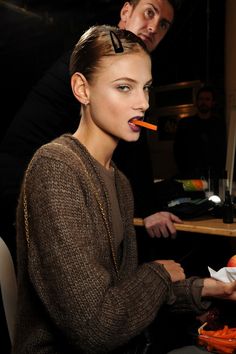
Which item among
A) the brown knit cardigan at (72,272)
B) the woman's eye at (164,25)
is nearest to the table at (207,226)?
the brown knit cardigan at (72,272)

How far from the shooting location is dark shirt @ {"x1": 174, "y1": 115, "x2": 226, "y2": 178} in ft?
13.6

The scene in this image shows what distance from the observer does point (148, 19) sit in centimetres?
196

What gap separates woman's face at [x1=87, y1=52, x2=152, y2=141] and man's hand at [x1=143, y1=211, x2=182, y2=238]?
73cm

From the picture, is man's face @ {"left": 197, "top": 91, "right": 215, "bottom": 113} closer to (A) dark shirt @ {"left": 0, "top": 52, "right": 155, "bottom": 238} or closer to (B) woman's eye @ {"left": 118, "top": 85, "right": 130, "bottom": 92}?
(A) dark shirt @ {"left": 0, "top": 52, "right": 155, "bottom": 238}

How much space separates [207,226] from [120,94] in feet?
2.79

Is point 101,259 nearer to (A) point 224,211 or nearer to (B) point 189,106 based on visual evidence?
(A) point 224,211

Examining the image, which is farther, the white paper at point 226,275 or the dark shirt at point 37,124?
the dark shirt at point 37,124

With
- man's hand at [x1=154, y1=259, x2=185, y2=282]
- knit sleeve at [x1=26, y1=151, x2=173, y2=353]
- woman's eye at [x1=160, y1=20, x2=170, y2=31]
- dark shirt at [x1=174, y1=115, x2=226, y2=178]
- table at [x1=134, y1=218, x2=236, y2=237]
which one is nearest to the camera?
knit sleeve at [x1=26, y1=151, x2=173, y2=353]

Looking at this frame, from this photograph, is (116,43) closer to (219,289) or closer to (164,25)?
(219,289)

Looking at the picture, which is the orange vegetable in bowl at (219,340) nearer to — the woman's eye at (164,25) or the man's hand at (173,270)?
the man's hand at (173,270)

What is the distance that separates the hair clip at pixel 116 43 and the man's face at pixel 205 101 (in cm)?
318

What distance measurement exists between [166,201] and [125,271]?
96cm

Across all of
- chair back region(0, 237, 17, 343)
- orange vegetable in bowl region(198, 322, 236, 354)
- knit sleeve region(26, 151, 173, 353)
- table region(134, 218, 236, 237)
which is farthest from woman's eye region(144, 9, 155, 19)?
orange vegetable in bowl region(198, 322, 236, 354)

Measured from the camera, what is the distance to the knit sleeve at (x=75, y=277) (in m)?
0.92
